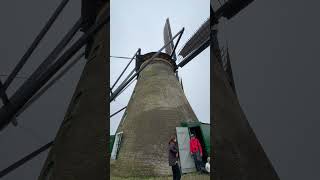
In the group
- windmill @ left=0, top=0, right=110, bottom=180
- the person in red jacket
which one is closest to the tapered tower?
the person in red jacket

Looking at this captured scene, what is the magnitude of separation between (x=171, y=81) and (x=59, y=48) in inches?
219

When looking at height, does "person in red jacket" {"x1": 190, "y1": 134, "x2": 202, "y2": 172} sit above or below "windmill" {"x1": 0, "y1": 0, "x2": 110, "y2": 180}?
below

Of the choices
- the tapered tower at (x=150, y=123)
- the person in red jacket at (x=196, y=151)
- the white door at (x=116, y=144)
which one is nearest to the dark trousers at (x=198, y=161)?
the person in red jacket at (x=196, y=151)

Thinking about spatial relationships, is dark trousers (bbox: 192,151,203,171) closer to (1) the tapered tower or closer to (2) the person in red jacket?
(2) the person in red jacket

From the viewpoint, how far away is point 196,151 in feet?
16.6

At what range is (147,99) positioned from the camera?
7.76 m

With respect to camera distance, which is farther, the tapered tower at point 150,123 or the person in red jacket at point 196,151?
the tapered tower at point 150,123

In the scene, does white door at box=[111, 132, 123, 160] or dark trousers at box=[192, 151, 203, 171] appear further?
white door at box=[111, 132, 123, 160]

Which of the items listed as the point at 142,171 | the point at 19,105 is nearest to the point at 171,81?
the point at 142,171

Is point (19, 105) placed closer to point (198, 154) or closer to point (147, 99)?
point (198, 154)

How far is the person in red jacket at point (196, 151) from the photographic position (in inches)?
166

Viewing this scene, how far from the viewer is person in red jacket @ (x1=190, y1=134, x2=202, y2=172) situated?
4.23 m

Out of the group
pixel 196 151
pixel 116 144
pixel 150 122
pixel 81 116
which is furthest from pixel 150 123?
pixel 81 116

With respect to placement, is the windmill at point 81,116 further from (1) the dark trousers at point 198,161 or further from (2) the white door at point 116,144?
(1) the dark trousers at point 198,161
